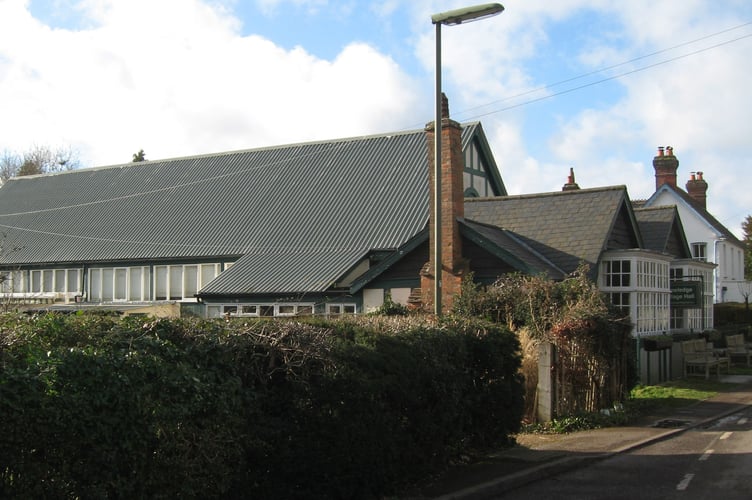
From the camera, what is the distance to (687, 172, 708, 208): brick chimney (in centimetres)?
4700

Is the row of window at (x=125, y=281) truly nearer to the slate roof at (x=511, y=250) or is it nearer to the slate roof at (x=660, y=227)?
the slate roof at (x=511, y=250)

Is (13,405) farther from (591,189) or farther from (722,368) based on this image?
(722,368)

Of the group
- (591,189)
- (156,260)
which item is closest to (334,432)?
(591,189)

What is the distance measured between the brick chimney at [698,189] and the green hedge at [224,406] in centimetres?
4022

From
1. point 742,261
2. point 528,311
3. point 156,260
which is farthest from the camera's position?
point 742,261

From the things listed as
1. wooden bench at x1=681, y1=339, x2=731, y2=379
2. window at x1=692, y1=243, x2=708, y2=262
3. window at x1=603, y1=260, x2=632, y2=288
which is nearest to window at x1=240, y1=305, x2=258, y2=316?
window at x1=603, y1=260, x2=632, y2=288

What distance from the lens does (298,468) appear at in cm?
802

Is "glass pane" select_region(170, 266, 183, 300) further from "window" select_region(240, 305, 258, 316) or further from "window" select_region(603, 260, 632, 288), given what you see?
"window" select_region(603, 260, 632, 288)

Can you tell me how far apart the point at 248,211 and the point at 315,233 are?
174 inches

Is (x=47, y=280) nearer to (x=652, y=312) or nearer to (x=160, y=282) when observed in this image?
(x=160, y=282)

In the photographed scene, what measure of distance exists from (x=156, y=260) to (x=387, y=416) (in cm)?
2663

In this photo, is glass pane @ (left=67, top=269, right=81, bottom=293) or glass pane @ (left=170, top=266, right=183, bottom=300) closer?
glass pane @ (left=170, top=266, right=183, bottom=300)

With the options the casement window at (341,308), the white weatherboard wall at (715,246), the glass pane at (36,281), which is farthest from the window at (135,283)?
the white weatherboard wall at (715,246)

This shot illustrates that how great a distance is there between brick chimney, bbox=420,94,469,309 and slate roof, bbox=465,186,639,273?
2.87 m
